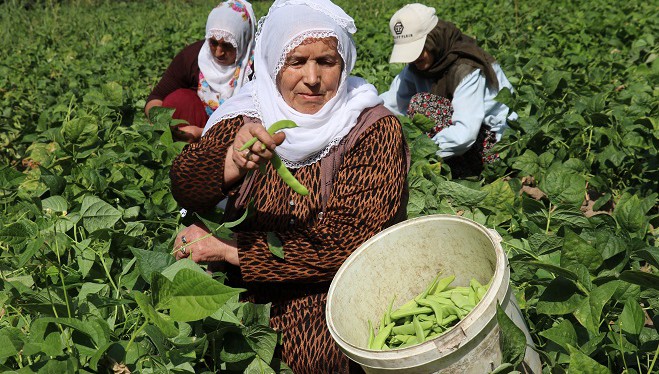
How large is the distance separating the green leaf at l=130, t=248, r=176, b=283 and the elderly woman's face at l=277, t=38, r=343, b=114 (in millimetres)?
728

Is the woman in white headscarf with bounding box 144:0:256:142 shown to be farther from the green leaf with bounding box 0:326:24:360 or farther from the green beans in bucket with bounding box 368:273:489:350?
the green leaf with bounding box 0:326:24:360

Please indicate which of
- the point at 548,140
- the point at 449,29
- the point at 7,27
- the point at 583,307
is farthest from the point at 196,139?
the point at 7,27

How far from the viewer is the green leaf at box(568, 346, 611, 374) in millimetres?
1458

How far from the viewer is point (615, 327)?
187 centimetres

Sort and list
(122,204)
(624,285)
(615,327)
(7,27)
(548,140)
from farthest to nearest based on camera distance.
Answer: (7,27) < (548,140) < (122,204) < (615,327) < (624,285)

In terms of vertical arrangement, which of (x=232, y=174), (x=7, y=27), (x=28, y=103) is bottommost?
(x=7, y=27)

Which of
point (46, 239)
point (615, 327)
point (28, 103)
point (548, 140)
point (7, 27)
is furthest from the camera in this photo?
point (7, 27)

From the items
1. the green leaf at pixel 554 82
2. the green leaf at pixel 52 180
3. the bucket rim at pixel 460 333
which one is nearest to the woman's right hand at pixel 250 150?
the bucket rim at pixel 460 333

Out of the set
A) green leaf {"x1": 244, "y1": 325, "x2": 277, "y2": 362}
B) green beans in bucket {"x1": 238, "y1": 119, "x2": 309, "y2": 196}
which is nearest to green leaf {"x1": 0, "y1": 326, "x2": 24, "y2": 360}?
green leaf {"x1": 244, "y1": 325, "x2": 277, "y2": 362}

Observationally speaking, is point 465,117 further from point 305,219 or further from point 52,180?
point 52,180

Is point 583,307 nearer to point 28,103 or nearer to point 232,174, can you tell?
point 232,174

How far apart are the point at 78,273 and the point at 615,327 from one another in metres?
1.52

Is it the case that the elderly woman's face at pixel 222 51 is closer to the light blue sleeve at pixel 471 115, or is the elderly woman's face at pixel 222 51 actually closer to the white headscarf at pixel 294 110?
the light blue sleeve at pixel 471 115

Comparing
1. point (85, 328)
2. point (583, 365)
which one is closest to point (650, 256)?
point (583, 365)
